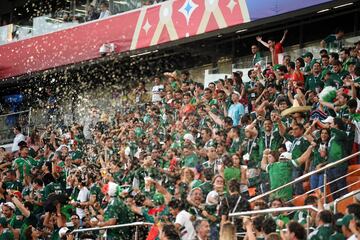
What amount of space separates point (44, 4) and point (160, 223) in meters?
16.2

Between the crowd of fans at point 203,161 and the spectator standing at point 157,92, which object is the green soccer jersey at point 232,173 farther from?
the spectator standing at point 157,92

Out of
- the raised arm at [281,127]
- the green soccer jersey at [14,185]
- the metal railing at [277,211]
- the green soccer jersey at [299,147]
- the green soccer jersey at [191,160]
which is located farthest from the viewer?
the green soccer jersey at [14,185]

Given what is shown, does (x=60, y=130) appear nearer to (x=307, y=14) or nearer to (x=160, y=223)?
(x=307, y=14)

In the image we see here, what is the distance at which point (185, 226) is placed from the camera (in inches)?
451

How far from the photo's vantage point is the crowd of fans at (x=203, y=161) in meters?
11.5

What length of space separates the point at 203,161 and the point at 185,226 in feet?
10.8

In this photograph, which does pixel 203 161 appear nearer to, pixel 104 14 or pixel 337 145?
pixel 337 145

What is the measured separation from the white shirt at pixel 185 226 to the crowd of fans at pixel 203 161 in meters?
0.01

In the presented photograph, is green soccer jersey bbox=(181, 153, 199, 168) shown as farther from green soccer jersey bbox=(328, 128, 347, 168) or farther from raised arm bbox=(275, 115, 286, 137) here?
green soccer jersey bbox=(328, 128, 347, 168)

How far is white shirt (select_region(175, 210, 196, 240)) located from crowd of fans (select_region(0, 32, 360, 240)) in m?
0.01

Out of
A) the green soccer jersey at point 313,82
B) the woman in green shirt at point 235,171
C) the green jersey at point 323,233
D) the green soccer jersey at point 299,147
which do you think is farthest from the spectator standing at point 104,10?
the green jersey at point 323,233

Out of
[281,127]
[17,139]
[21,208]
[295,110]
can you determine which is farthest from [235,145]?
[17,139]

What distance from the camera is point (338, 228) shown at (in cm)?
944

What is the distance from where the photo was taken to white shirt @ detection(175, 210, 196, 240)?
1137 centimetres
